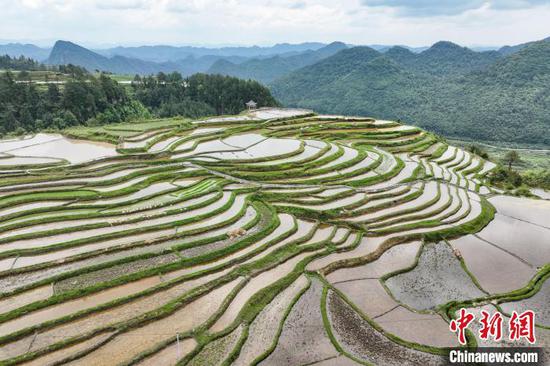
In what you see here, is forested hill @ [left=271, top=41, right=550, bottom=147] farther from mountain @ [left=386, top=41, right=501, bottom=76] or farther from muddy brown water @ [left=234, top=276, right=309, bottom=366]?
muddy brown water @ [left=234, top=276, right=309, bottom=366]

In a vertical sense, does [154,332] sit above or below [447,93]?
below

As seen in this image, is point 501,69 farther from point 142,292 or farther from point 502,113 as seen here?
point 142,292

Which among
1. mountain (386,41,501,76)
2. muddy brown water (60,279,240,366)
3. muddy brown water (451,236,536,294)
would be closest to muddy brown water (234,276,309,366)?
muddy brown water (60,279,240,366)

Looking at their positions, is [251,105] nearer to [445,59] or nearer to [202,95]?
[202,95]

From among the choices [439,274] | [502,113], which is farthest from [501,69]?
[439,274]

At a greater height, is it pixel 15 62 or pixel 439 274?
pixel 15 62

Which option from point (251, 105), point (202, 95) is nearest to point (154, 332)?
point (251, 105)

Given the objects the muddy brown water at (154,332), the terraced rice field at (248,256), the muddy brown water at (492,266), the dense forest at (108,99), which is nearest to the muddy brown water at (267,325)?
the terraced rice field at (248,256)
